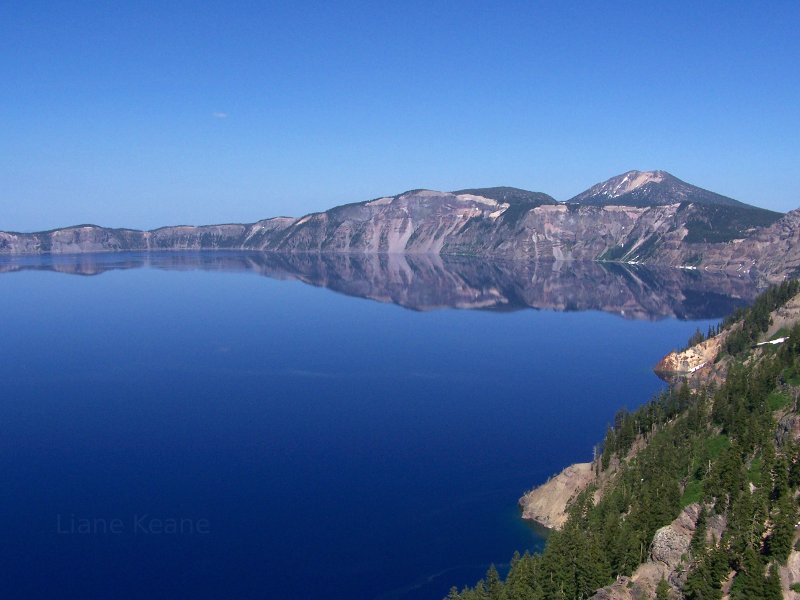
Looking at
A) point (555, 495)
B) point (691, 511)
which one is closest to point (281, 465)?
point (555, 495)

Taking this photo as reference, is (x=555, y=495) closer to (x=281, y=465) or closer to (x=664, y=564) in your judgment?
(x=664, y=564)

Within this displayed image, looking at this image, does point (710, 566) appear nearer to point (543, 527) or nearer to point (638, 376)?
point (543, 527)

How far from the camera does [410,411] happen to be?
424 feet

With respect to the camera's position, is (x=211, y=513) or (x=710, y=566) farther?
(x=211, y=513)

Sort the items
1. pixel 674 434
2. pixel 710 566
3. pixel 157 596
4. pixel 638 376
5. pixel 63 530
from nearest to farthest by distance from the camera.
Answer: pixel 710 566 → pixel 157 596 → pixel 63 530 → pixel 674 434 → pixel 638 376

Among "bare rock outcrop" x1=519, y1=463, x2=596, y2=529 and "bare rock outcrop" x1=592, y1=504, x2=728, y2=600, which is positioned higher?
"bare rock outcrop" x1=592, y1=504, x2=728, y2=600

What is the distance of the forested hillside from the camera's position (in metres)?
53.9

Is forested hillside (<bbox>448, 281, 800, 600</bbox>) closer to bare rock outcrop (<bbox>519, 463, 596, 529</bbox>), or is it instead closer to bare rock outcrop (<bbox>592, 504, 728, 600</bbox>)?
bare rock outcrop (<bbox>592, 504, 728, 600</bbox>)

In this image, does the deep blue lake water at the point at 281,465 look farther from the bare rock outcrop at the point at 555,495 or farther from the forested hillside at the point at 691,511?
the forested hillside at the point at 691,511

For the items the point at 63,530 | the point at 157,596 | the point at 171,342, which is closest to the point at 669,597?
the point at 157,596

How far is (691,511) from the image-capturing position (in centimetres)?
6494

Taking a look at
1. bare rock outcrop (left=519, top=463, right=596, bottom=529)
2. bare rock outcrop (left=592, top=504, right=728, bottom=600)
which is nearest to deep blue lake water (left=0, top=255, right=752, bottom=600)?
bare rock outcrop (left=519, top=463, right=596, bottom=529)

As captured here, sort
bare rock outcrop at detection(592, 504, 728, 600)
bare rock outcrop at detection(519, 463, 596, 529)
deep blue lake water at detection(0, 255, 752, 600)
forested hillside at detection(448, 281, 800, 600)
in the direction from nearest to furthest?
forested hillside at detection(448, 281, 800, 600) → bare rock outcrop at detection(592, 504, 728, 600) → deep blue lake water at detection(0, 255, 752, 600) → bare rock outcrop at detection(519, 463, 596, 529)

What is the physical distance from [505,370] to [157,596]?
10886cm
